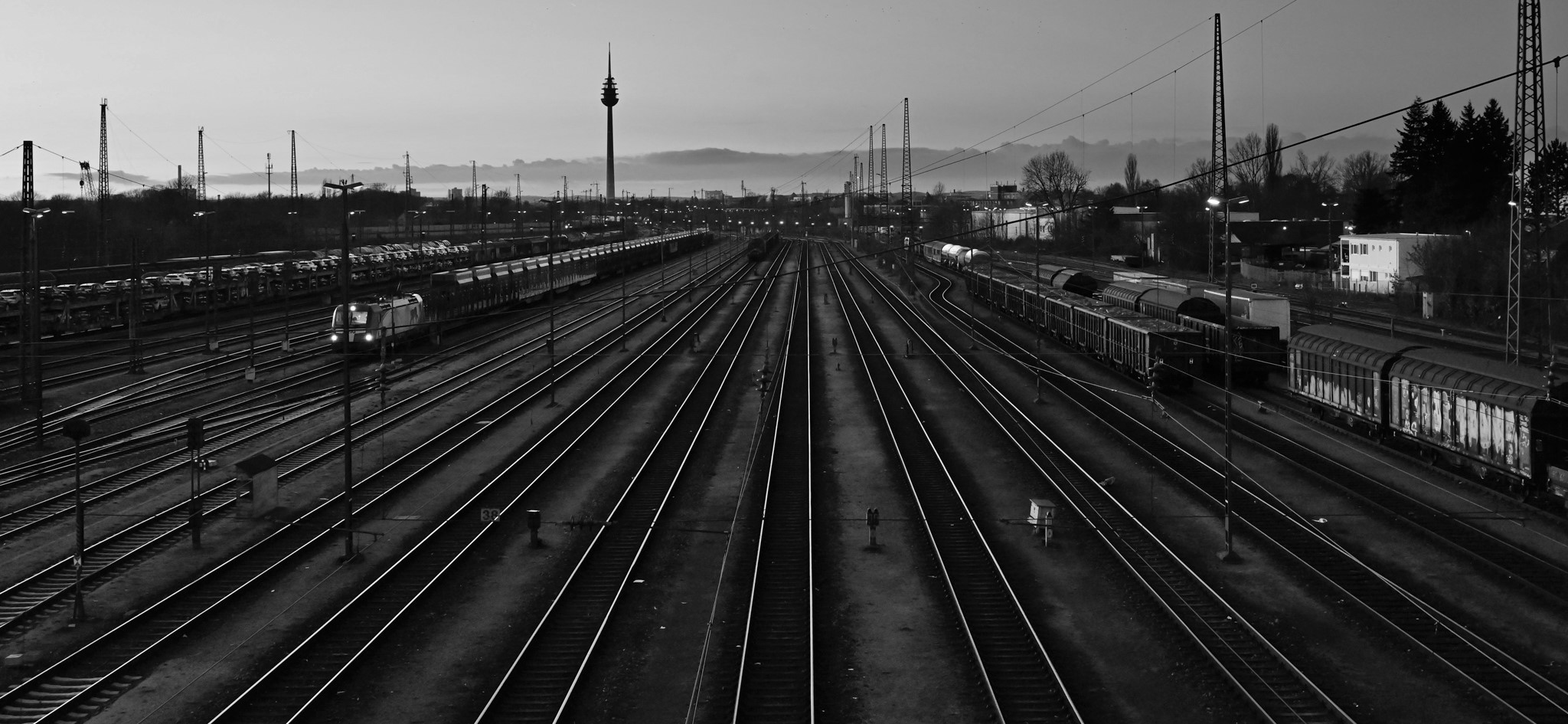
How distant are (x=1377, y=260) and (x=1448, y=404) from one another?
2014 inches

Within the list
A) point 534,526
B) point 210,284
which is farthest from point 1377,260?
point 210,284

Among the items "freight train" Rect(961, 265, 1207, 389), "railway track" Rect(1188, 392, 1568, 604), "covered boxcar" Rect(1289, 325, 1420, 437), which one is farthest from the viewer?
"freight train" Rect(961, 265, 1207, 389)

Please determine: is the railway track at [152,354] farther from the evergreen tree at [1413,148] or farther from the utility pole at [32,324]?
the evergreen tree at [1413,148]

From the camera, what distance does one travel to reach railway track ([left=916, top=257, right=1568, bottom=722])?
50.6ft

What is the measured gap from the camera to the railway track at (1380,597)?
15.4m

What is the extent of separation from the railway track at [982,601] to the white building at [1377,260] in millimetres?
45243

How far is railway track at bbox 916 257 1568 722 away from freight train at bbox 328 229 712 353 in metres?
19.3

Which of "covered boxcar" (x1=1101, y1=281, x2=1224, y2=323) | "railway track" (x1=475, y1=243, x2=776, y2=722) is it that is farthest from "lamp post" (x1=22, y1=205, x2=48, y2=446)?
"covered boxcar" (x1=1101, y1=281, x2=1224, y2=323)

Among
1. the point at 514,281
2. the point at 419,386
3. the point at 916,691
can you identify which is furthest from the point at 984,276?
the point at 916,691

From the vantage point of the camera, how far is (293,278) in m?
78.0

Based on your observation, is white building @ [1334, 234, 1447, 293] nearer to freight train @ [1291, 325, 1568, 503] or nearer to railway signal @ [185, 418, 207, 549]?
freight train @ [1291, 325, 1568, 503]

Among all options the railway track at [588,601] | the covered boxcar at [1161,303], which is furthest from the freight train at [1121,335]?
the railway track at [588,601]

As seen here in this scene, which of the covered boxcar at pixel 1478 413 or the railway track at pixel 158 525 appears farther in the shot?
the covered boxcar at pixel 1478 413

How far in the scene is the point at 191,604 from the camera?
64.8ft
